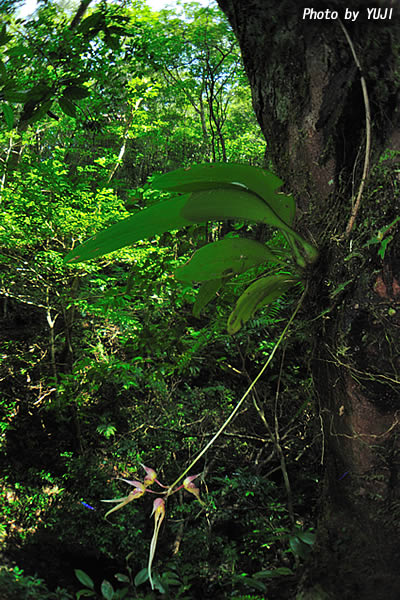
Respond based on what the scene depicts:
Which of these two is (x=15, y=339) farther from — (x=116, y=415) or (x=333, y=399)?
(x=333, y=399)

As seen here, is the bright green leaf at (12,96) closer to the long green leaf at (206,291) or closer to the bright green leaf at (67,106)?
the bright green leaf at (67,106)

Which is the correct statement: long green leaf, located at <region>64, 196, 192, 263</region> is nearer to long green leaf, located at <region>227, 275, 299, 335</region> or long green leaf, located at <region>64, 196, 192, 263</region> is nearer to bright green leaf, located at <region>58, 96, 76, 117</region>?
long green leaf, located at <region>227, 275, 299, 335</region>

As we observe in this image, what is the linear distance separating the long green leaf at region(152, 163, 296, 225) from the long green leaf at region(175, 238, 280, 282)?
9cm

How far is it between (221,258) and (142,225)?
14cm

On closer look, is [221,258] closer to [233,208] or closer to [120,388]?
[233,208]

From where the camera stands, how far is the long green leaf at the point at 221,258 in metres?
0.65

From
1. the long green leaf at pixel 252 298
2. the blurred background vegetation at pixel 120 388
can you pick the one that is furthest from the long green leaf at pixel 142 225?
the blurred background vegetation at pixel 120 388

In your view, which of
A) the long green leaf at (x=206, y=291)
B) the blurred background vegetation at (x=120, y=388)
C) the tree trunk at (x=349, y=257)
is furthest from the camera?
the blurred background vegetation at (x=120, y=388)

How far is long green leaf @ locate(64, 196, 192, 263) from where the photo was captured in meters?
0.61

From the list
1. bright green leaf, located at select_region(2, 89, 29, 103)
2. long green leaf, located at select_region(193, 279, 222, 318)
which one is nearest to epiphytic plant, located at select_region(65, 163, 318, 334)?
long green leaf, located at select_region(193, 279, 222, 318)

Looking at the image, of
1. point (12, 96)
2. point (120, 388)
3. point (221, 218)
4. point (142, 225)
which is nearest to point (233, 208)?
point (221, 218)

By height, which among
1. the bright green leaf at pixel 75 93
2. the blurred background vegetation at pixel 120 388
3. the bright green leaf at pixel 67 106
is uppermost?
the bright green leaf at pixel 75 93

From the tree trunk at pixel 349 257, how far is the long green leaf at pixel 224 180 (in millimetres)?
88

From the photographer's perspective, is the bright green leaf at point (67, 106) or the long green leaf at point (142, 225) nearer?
the long green leaf at point (142, 225)
